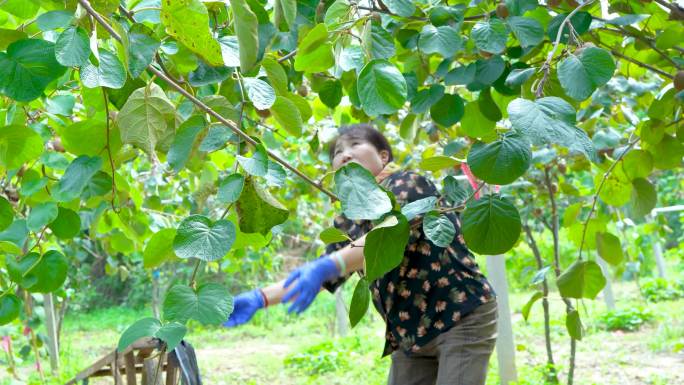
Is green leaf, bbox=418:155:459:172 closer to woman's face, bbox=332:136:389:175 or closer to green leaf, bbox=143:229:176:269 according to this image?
green leaf, bbox=143:229:176:269

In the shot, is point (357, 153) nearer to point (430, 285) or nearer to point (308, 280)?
point (430, 285)

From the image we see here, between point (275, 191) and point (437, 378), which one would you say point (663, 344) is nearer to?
→ point (275, 191)

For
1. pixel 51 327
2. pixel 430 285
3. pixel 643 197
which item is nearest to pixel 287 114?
pixel 643 197

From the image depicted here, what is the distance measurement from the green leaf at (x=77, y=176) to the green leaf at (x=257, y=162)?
0.24 metres

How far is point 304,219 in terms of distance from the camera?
20.3ft

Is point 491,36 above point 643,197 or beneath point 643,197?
above

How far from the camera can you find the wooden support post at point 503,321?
3854 mm

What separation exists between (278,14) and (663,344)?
571cm

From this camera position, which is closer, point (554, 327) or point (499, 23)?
point (499, 23)

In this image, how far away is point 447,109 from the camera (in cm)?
107

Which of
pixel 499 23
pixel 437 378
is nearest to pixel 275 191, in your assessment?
pixel 437 378

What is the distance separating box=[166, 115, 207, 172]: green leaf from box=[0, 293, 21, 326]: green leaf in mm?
352

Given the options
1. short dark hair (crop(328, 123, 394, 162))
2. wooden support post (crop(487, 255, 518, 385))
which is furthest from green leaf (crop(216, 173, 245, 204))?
wooden support post (crop(487, 255, 518, 385))

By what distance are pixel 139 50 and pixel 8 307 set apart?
0.42 metres
